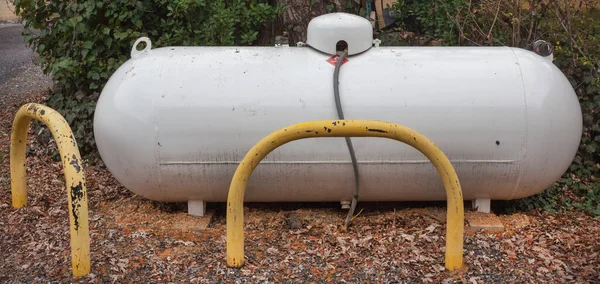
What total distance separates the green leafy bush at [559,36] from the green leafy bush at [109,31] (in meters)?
1.49

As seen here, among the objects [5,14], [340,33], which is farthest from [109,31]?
[5,14]

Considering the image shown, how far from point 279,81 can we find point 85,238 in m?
1.35

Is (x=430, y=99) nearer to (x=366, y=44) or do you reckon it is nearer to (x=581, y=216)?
(x=366, y=44)

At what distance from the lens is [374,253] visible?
3.61 metres

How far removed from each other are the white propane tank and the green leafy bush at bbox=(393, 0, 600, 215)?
0.91m

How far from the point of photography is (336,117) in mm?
3693

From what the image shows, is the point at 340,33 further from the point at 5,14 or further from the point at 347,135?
the point at 5,14

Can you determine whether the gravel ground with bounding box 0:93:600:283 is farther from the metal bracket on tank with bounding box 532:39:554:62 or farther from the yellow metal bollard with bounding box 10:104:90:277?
the metal bracket on tank with bounding box 532:39:554:62

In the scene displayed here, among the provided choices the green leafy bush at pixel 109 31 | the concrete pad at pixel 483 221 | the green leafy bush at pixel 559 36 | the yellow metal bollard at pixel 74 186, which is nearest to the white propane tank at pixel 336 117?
the concrete pad at pixel 483 221

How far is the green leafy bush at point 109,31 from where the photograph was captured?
5.45 m

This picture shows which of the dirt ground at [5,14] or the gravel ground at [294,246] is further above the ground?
the gravel ground at [294,246]

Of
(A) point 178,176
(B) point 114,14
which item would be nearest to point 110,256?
(A) point 178,176

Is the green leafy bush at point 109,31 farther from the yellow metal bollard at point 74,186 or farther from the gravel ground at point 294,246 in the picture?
the yellow metal bollard at point 74,186

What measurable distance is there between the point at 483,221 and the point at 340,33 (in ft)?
4.62
